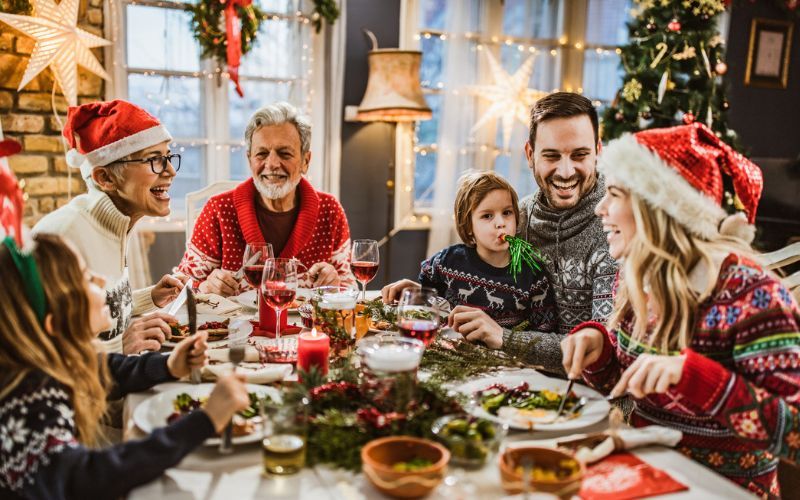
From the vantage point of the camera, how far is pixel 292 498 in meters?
0.99

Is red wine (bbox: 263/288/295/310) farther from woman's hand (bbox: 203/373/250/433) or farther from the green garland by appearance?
the green garland

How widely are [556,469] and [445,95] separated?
4.01 m

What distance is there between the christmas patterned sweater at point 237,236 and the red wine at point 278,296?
112cm

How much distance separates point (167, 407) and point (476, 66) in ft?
13.2

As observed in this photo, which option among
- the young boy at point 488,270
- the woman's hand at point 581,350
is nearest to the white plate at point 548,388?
the woman's hand at point 581,350

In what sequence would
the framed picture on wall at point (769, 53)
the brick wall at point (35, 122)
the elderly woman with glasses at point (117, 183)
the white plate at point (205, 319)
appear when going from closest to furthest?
the white plate at point (205, 319) → the elderly woman with glasses at point (117, 183) → the brick wall at point (35, 122) → the framed picture on wall at point (769, 53)

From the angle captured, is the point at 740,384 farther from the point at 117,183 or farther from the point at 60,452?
the point at 117,183

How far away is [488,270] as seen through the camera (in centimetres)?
228

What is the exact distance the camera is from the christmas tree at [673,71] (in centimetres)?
443

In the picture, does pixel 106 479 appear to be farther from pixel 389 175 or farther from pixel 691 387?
pixel 389 175

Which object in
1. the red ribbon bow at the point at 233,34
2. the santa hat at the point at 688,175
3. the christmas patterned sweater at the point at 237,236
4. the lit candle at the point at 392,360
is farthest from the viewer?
the red ribbon bow at the point at 233,34

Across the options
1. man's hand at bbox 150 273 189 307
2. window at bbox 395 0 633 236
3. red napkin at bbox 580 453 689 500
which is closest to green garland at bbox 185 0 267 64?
window at bbox 395 0 633 236

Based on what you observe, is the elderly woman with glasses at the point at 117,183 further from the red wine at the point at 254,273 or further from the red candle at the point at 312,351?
the red candle at the point at 312,351

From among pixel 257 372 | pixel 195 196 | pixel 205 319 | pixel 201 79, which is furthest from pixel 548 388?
pixel 201 79
